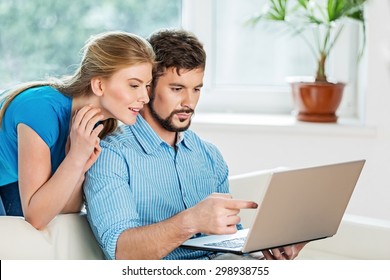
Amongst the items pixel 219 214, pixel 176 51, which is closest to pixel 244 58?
pixel 176 51

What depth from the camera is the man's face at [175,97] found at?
82.7 inches

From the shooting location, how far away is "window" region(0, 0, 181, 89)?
11.8 feet

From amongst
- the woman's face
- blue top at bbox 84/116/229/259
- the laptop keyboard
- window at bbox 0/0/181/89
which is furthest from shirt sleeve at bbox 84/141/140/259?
window at bbox 0/0/181/89

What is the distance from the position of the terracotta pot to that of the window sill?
4cm

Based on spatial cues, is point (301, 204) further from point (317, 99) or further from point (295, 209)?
point (317, 99)

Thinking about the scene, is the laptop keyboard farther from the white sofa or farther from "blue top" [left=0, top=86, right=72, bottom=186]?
"blue top" [left=0, top=86, right=72, bottom=186]

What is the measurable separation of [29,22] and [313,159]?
1.46 m

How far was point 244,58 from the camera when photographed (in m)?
3.51

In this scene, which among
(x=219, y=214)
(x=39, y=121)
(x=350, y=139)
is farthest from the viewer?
(x=350, y=139)

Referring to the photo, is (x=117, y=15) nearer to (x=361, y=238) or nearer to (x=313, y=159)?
(x=313, y=159)

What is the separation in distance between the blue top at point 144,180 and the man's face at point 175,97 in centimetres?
6

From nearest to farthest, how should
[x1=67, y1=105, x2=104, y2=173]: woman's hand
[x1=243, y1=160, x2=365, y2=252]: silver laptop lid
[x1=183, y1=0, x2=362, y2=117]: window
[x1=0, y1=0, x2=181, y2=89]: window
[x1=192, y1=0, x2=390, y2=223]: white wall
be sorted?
1. [x1=243, y1=160, x2=365, y2=252]: silver laptop lid
2. [x1=67, y1=105, x2=104, y2=173]: woman's hand
3. [x1=192, y1=0, x2=390, y2=223]: white wall
4. [x1=183, y1=0, x2=362, y2=117]: window
5. [x1=0, y1=0, x2=181, y2=89]: window

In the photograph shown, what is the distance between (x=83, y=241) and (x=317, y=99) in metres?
1.38

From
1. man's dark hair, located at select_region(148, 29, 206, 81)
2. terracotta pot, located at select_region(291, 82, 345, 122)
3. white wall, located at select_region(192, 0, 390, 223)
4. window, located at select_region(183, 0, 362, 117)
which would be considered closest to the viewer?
man's dark hair, located at select_region(148, 29, 206, 81)
